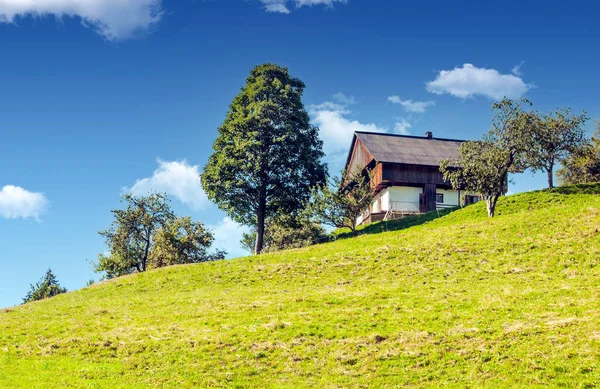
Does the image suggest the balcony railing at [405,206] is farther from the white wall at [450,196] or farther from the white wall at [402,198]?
the white wall at [450,196]

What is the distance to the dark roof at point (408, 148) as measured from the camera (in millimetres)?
72500

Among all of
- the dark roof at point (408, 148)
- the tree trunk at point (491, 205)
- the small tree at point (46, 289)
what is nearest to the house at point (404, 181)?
the dark roof at point (408, 148)

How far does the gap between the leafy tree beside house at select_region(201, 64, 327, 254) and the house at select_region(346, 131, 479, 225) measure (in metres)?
9.60

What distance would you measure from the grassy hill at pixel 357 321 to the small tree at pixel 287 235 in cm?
1848

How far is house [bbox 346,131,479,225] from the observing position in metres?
71.2

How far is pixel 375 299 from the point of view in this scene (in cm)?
3177

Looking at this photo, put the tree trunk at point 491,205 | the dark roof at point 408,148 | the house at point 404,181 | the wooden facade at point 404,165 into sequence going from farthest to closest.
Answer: the dark roof at point 408,148, the wooden facade at point 404,165, the house at point 404,181, the tree trunk at point 491,205

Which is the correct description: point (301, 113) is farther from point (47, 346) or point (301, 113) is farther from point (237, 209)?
point (47, 346)

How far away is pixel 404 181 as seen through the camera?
2815 inches

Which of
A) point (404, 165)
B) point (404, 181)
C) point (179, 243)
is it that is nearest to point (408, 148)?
point (404, 165)

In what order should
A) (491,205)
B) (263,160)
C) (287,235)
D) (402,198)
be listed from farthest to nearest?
(287,235)
(402,198)
(263,160)
(491,205)

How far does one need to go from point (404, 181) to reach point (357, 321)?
151 ft

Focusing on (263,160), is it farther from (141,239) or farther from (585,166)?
(585,166)

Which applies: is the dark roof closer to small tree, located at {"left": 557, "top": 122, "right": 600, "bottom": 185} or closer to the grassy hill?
small tree, located at {"left": 557, "top": 122, "right": 600, "bottom": 185}
